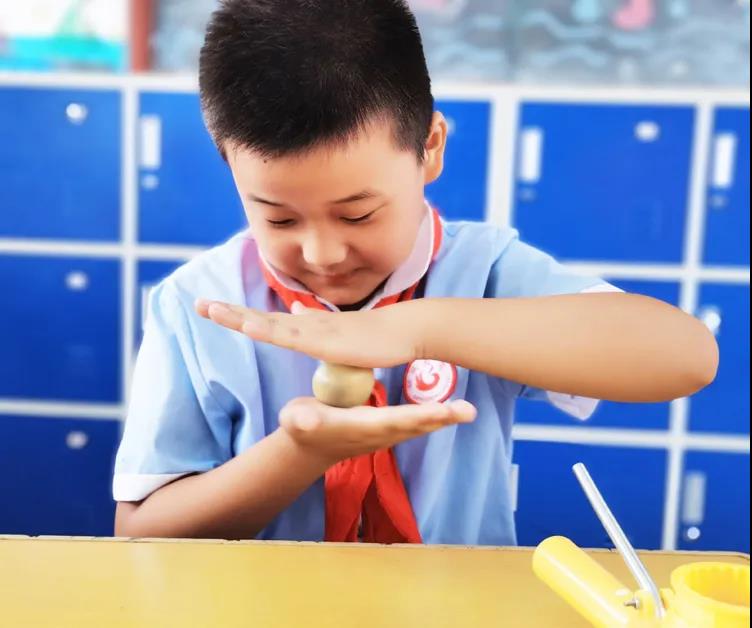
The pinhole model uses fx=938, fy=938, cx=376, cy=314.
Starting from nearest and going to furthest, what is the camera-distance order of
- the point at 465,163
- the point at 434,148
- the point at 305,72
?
the point at 305,72 < the point at 434,148 < the point at 465,163

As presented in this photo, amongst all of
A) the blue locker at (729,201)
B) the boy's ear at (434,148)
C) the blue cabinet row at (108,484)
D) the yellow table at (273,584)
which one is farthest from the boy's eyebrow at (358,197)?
the blue locker at (729,201)

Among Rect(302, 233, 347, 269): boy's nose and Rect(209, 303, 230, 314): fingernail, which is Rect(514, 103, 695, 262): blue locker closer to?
Rect(302, 233, 347, 269): boy's nose

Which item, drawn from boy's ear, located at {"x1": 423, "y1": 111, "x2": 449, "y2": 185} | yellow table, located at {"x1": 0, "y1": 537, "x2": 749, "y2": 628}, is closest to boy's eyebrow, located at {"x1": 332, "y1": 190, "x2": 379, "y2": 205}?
boy's ear, located at {"x1": 423, "y1": 111, "x2": 449, "y2": 185}

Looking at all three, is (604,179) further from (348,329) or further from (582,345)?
(348,329)

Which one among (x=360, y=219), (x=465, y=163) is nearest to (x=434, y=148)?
(x=360, y=219)

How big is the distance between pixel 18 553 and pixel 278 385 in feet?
1.02

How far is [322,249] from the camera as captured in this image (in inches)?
28.5

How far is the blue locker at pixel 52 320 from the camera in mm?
1597

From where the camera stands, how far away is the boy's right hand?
1.81 feet

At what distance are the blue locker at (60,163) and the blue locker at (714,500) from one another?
107cm

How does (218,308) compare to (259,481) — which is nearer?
(218,308)

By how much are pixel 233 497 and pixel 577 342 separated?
0.31 metres

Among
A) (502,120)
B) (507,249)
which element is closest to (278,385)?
(507,249)

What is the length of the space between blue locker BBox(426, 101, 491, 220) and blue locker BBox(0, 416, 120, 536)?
69cm
